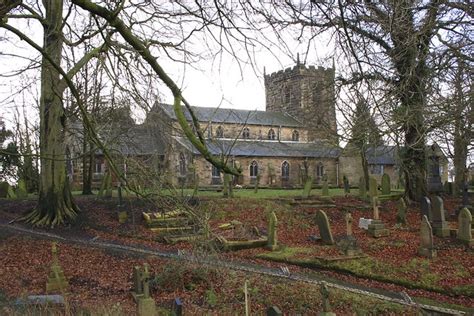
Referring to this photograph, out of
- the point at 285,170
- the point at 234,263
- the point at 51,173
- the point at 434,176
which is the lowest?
the point at 234,263

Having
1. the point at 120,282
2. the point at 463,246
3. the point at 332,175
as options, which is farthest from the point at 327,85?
the point at 332,175

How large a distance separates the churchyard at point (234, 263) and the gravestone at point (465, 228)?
0.03 meters

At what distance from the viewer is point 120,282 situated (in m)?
9.15

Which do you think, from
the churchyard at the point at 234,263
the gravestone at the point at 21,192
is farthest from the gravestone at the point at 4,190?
the churchyard at the point at 234,263

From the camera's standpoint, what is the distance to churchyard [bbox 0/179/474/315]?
24.2 ft

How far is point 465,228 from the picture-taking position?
12.4m

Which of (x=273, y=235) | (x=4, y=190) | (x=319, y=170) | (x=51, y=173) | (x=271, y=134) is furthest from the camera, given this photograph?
(x=271, y=134)

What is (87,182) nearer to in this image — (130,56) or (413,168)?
(413,168)

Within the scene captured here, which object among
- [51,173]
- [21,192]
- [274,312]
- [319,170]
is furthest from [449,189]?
[274,312]

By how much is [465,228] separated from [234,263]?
21.0 feet

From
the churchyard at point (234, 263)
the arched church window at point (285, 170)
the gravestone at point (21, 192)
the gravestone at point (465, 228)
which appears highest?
the arched church window at point (285, 170)

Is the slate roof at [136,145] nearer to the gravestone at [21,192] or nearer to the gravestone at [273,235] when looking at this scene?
the gravestone at [273,235]

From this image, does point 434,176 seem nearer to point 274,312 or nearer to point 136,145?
point 136,145

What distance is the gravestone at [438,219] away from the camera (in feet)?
44.4
